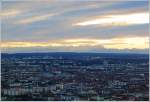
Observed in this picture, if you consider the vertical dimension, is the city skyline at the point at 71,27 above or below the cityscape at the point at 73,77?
above

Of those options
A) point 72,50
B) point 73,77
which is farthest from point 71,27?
point 73,77

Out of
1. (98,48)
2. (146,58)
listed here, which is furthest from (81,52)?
(146,58)

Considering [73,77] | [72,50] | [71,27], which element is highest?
[71,27]

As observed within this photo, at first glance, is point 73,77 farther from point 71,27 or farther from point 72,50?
point 71,27

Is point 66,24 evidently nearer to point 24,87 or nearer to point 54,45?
point 54,45

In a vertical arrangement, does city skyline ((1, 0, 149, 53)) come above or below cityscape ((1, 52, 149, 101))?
above
